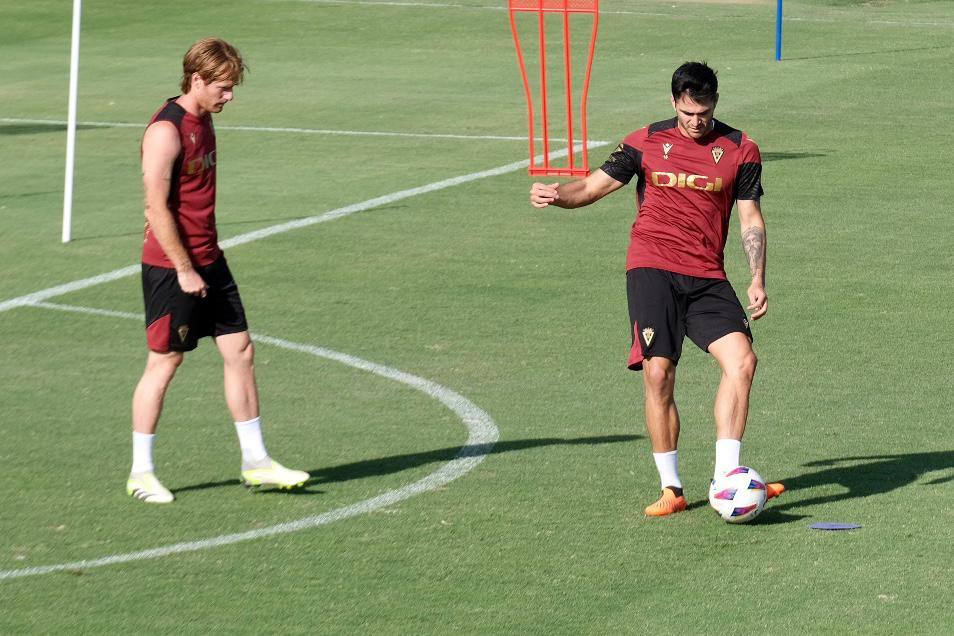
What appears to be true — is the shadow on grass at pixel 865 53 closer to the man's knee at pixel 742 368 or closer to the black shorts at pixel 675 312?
the black shorts at pixel 675 312

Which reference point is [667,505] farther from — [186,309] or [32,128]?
[32,128]

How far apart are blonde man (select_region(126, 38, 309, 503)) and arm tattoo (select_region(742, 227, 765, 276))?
2324 millimetres

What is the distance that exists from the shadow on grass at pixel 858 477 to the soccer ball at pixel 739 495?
20 cm

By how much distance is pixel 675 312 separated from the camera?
813 cm

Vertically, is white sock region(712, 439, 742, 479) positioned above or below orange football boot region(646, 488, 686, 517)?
above

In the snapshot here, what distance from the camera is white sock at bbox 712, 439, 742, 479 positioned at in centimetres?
780

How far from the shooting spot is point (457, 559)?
735cm

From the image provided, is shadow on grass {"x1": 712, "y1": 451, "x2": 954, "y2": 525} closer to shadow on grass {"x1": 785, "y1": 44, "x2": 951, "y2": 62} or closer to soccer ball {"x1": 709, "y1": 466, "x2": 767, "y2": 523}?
soccer ball {"x1": 709, "y1": 466, "x2": 767, "y2": 523}

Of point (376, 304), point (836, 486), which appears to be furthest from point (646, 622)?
point (376, 304)

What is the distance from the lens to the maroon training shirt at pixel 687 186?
8.15 m

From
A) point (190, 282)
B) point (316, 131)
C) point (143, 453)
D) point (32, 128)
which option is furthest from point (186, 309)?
point (32, 128)

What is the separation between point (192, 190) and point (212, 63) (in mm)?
609

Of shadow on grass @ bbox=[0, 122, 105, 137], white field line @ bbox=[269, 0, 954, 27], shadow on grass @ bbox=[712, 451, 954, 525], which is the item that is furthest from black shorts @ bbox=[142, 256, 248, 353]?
white field line @ bbox=[269, 0, 954, 27]

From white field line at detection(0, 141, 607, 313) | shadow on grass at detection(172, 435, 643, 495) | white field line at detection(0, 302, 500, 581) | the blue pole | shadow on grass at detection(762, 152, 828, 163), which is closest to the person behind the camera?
white field line at detection(0, 302, 500, 581)
